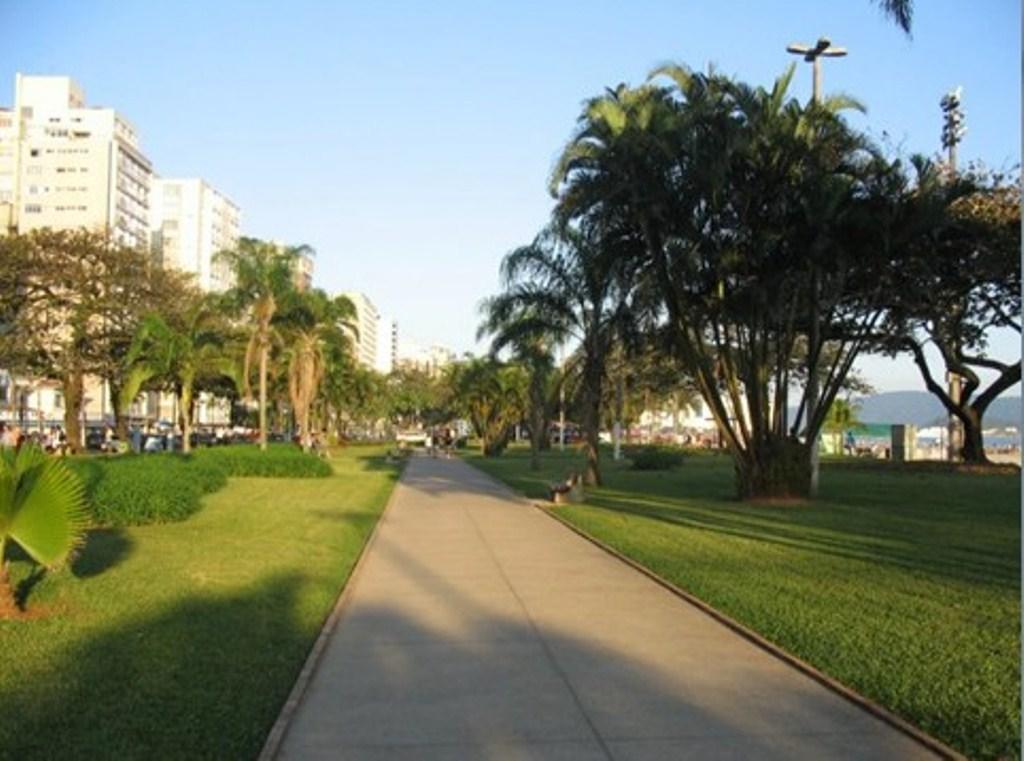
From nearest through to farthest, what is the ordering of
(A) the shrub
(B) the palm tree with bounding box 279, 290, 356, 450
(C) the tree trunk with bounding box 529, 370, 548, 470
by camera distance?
1. (A) the shrub
2. (B) the palm tree with bounding box 279, 290, 356, 450
3. (C) the tree trunk with bounding box 529, 370, 548, 470

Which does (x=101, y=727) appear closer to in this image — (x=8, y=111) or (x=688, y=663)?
(x=688, y=663)

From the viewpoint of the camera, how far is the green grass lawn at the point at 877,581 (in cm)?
711

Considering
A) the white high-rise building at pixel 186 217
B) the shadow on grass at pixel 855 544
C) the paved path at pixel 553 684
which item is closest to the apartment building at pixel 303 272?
the shadow on grass at pixel 855 544

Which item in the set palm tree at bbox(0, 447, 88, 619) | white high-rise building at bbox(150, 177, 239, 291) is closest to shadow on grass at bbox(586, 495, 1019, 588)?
palm tree at bbox(0, 447, 88, 619)

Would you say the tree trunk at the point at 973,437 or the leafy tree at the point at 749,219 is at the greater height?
the leafy tree at the point at 749,219

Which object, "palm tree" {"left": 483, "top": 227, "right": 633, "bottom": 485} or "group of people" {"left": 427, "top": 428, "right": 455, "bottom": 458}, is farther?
"group of people" {"left": 427, "top": 428, "right": 455, "bottom": 458}

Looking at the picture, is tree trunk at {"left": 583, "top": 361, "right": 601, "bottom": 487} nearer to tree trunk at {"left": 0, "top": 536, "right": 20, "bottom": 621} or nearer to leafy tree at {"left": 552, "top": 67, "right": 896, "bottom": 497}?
leafy tree at {"left": 552, "top": 67, "right": 896, "bottom": 497}

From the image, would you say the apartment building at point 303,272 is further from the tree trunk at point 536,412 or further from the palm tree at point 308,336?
the tree trunk at point 536,412

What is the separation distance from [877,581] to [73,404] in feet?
146

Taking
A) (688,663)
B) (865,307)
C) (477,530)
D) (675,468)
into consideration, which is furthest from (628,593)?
(675,468)

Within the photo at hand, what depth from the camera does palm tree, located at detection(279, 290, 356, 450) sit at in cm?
4369

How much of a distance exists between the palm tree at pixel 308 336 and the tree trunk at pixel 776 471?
22060 mm

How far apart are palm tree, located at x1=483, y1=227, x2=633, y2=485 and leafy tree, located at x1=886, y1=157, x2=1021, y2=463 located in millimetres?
7633

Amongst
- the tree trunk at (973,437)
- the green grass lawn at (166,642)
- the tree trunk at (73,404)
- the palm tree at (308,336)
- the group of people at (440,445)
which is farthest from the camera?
the group of people at (440,445)
